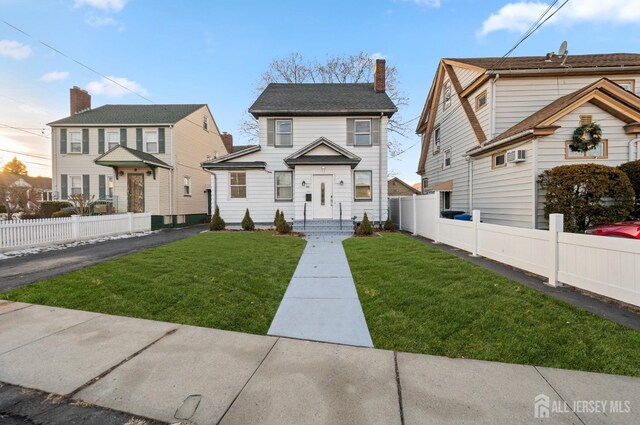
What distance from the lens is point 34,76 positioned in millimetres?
13883

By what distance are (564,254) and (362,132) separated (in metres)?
11.6

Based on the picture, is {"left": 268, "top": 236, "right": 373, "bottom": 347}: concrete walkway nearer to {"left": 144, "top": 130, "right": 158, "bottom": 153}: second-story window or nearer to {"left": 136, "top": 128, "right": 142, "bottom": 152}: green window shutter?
{"left": 144, "top": 130, "right": 158, "bottom": 153}: second-story window

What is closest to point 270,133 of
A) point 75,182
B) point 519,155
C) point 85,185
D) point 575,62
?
point 519,155

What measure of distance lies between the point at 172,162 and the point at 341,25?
1324 centimetres

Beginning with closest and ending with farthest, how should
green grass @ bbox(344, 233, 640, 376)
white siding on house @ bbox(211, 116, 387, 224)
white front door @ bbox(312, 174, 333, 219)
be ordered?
A: green grass @ bbox(344, 233, 640, 376) < white front door @ bbox(312, 174, 333, 219) < white siding on house @ bbox(211, 116, 387, 224)

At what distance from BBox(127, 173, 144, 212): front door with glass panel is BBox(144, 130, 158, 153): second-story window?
8.44 ft

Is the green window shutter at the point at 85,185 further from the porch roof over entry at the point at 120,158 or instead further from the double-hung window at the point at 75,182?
the porch roof over entry at the point at 120,158

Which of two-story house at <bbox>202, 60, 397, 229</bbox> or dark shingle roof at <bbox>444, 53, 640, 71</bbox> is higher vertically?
dark shingle roof at <bbox>444, 53, 640, 71</bbox>

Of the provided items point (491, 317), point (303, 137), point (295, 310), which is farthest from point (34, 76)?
point (491, 317)

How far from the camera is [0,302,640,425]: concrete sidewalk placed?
7.01ft

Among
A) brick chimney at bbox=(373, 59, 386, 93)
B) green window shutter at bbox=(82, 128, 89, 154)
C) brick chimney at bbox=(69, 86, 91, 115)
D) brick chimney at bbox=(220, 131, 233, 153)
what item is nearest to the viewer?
brick chimney at bbox=(373, 59, 386, 93)

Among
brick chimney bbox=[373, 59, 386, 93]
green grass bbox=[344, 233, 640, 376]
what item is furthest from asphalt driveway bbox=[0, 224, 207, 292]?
brick chimney bbox=[373, 59, 386, 93]

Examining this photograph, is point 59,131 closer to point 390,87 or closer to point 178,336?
point 178,336

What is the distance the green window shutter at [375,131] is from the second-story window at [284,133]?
4.37 m
